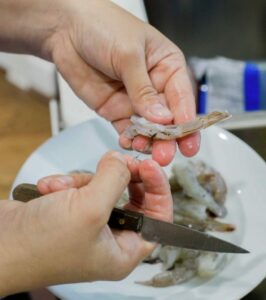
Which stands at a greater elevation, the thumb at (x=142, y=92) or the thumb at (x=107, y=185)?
the thumb at (x=142, y=92)

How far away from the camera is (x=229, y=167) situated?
0.95 metres

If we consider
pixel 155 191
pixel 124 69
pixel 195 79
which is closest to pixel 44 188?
pixel 155 191

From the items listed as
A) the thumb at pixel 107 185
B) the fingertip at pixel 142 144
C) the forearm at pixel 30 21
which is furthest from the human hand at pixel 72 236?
the forearm at pixel 30 21

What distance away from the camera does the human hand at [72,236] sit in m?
0.56

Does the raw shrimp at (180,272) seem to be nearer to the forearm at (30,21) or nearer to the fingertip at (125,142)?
the fingertip at (125,142)

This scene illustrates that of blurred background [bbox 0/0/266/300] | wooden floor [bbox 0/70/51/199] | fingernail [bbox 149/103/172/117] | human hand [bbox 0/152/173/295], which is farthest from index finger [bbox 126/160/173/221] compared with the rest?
wooden floor [bbox 0/70/51/199]

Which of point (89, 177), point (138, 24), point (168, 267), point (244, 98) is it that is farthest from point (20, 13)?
point (244, 98)

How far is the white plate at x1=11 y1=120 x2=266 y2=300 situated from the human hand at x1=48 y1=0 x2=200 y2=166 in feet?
0.32

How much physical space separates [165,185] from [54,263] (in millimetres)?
154

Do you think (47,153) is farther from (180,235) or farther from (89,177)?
(180,235)

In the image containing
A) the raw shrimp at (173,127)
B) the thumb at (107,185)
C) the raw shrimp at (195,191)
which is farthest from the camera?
the raw shrimp at (195,191)

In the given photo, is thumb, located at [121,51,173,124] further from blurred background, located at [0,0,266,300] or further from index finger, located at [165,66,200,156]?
blurred background, located at [0,0,266,300]

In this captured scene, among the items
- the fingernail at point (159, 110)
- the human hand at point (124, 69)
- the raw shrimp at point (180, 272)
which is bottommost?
the raw shrimp at point (180, 272)

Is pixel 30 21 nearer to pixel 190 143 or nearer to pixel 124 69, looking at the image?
pixel 124 69
